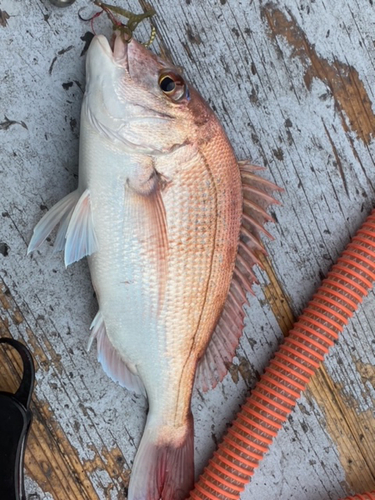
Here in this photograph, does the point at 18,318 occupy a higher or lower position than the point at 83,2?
lower

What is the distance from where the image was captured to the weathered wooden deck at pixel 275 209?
1.40 m

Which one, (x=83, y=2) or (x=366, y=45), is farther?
(x=366, y=45)

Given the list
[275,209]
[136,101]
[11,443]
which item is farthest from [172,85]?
[11,443]

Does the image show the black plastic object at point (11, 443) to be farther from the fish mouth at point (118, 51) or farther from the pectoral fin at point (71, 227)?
the fish mouth at point (118, 51)

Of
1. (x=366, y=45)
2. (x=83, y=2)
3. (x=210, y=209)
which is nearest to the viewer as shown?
(x=210, y=209)

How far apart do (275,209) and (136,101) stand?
1.85 ft

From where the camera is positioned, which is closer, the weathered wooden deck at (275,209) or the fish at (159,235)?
the fish at (159,235)

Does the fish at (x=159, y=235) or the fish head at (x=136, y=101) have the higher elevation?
the fish head at (x=136, y=101)

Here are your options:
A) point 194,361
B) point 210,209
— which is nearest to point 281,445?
point 194,361

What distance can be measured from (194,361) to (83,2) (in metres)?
1.00

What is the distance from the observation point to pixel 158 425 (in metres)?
1.43

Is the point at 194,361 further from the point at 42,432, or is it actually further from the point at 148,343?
the point at 42,432

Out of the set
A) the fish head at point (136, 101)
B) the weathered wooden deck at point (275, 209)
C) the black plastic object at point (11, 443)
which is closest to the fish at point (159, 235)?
the fish head at point (136, 101)

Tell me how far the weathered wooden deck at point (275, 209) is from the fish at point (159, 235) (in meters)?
0.11
